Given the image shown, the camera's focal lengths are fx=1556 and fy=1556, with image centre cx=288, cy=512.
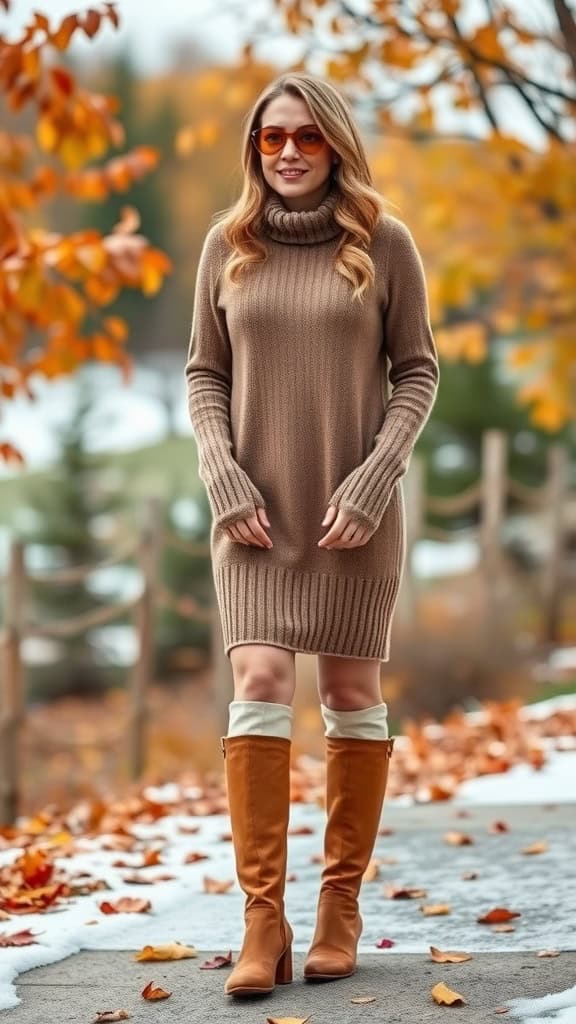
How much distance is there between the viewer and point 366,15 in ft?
22.8

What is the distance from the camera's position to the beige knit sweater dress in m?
3.31

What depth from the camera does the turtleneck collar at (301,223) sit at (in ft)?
11.1

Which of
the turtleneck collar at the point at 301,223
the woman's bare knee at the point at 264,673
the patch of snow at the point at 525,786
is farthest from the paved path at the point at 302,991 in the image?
the patch of snow at the point at 525,786

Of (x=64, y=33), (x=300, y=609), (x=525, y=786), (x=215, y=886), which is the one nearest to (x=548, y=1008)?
(x=300, y=609)

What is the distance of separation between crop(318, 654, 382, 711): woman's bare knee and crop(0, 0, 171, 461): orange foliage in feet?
8.30

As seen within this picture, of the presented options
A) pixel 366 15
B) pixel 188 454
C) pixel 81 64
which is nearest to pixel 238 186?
pixel 366 15

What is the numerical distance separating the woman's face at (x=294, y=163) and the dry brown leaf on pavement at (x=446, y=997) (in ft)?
5.50

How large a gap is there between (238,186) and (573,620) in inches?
453

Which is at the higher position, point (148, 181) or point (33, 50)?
point (148, 181)

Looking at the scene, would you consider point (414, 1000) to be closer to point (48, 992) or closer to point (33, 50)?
point (48, 992)

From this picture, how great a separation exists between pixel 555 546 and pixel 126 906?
10477 mm

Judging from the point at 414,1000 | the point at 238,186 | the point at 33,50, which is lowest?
the point at 414,1000

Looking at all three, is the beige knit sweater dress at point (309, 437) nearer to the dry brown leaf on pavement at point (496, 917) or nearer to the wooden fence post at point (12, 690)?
the dry brown leaf on pavement at point (496, 917)

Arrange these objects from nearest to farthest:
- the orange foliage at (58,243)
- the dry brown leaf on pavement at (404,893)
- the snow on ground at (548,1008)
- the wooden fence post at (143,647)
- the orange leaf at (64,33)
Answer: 1. the snow on ground at (548,1008)
2. the dry brown leaf on pavement at (404,893)
3. the orange leaf at (64,33)
4. the orange foliage at (58,243)
5. the wooden fence post at (143,647)
